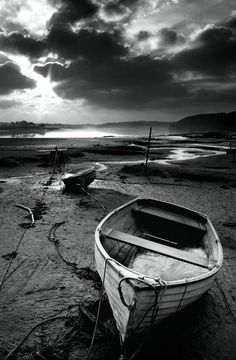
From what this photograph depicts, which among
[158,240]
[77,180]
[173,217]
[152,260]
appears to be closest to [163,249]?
[152,260]

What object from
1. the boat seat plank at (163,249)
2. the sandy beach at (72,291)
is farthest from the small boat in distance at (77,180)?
the boat seat plank at (163,249)

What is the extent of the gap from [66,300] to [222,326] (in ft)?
10.2

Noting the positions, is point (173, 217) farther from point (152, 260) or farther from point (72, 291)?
point (72, 291)

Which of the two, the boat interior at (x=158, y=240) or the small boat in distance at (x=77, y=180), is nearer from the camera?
the boat interior at (x=158, y=240)

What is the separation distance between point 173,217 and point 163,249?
7.00 ft

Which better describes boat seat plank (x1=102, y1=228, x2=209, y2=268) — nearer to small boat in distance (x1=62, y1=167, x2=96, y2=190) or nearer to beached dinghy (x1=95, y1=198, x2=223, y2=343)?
beached dinghy (x1=95, y1=198, x2=223, y2=343)

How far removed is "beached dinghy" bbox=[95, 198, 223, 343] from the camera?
329 cm

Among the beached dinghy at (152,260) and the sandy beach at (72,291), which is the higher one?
the beached dinghy at (152,260)

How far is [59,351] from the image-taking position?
12.3 feet

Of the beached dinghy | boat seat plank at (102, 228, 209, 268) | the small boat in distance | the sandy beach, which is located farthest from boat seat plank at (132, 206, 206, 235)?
the small boat in distance

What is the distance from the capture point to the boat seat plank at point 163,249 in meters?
4.54

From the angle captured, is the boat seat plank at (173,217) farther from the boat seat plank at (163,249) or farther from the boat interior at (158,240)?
the boat seat plank at (163,249)

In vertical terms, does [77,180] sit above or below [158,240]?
above

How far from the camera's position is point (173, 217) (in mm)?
6836
